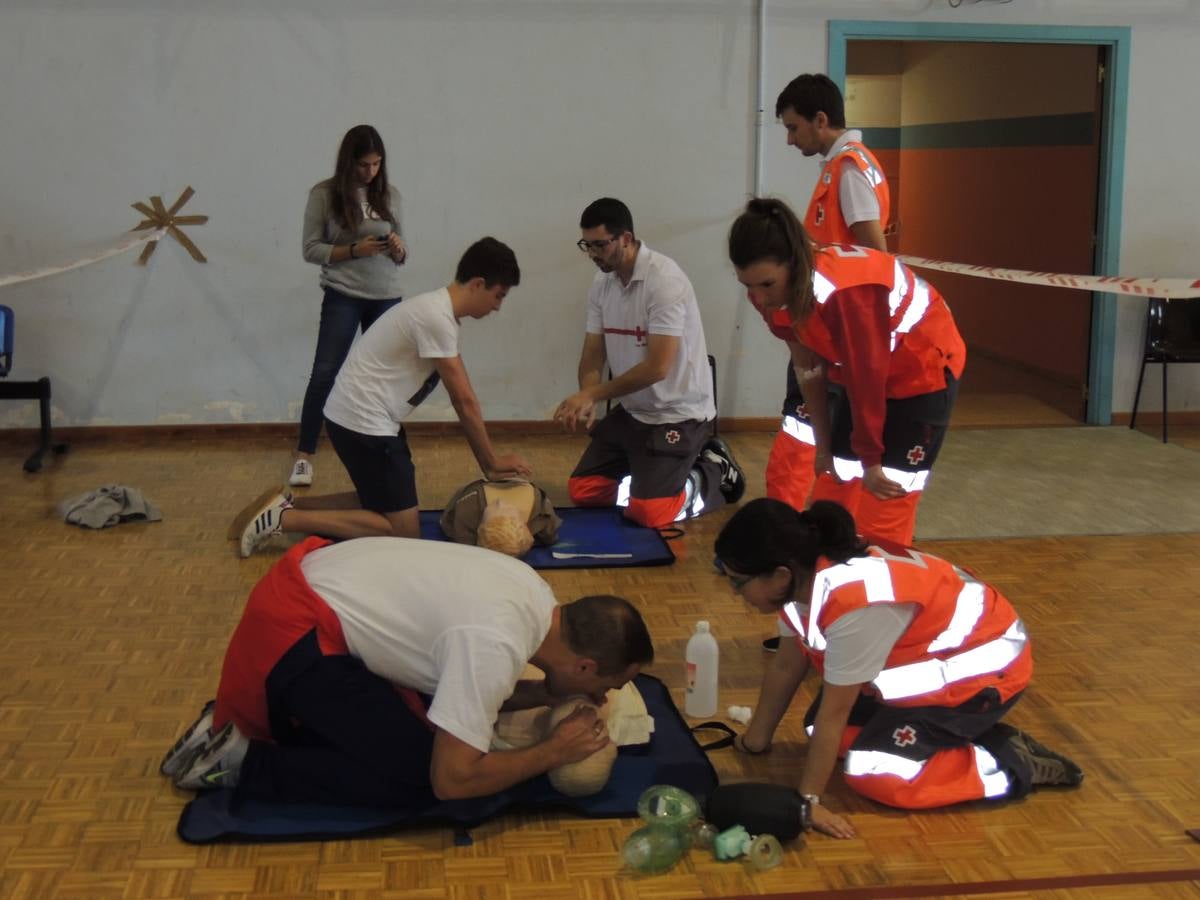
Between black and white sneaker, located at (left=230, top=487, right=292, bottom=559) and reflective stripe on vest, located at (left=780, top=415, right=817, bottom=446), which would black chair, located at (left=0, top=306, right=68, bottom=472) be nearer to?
black and white sneaker, located at (left=230, top=487, right=292, bottom=559)

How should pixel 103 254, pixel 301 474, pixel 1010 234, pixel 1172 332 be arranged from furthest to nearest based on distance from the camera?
pixel 1010 234 → pixel 1172 332 → pixel 103 254 → pixel 301 474

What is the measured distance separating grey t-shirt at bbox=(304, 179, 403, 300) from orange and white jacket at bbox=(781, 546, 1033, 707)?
3.06 metres

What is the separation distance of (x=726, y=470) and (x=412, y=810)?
8.61ft

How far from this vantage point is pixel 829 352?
10.1 feet

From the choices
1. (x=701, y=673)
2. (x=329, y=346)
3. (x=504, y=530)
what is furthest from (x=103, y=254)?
(x=701, y=673)

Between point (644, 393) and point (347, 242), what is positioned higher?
point (347, 242)

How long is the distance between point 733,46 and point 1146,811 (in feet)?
14.7

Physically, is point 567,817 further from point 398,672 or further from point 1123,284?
point 1123,284

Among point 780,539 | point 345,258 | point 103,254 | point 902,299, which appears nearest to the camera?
point 780,539

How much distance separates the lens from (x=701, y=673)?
3.17 m

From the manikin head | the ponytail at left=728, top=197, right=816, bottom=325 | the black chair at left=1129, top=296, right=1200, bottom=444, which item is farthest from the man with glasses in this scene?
the black chair at left=1129, top=296, right=1200, bottom=444

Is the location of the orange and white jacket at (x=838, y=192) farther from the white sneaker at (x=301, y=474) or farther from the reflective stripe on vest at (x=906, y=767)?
the white sneaker at (x=301, y=474)

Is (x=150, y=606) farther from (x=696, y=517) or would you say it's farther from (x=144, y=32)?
(x=144, y=32)

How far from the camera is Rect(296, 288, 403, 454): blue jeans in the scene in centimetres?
533
